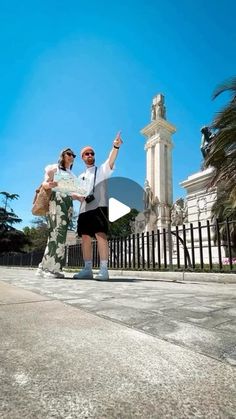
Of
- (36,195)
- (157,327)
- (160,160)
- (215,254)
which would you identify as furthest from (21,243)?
(157,327)

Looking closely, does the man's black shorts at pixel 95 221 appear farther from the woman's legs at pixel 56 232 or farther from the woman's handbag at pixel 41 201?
the woman's handbag at pixel 41 201

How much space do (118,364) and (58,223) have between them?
460 centimetres

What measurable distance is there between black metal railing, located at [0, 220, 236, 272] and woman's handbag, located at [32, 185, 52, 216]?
10.5 feet

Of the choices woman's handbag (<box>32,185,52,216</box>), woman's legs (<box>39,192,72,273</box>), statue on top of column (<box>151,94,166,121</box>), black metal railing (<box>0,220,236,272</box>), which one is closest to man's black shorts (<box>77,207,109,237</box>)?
woman's legs (<box>39,192,72,273</box>)

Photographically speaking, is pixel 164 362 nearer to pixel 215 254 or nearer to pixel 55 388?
pixel 55 388

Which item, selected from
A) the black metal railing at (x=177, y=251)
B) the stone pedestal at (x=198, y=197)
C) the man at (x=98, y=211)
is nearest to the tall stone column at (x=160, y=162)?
the stone pedestal at (x=198, y=197)

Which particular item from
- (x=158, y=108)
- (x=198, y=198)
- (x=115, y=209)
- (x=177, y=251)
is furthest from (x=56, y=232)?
(x=158, y=108)

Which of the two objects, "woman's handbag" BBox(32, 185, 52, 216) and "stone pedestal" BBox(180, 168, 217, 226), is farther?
"stone pedestal" BBox(180, 168, 217, 226)

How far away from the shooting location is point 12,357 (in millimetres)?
1077

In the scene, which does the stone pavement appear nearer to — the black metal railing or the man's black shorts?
the man's black shorts

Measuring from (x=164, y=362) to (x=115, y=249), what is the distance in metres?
9.13

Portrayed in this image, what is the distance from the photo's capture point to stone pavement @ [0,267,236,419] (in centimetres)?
73

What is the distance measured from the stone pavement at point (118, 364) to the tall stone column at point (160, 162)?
1116 inches

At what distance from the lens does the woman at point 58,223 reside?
17.8 feet
